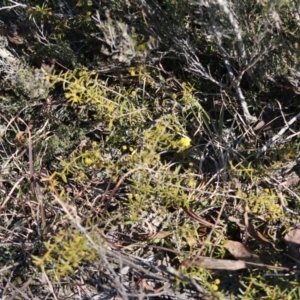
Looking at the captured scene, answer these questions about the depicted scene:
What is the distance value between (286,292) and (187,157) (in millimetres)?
611

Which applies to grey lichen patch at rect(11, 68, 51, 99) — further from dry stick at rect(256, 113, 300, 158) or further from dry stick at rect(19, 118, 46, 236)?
dry stick at rect(256, 113, 300, 158)

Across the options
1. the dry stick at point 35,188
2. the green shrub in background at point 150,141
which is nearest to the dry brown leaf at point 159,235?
the green shrub in background at point 150,141

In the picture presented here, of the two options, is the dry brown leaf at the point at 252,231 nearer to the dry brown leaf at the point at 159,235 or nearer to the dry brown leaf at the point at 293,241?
the dry brown leaf at the point at 293,241

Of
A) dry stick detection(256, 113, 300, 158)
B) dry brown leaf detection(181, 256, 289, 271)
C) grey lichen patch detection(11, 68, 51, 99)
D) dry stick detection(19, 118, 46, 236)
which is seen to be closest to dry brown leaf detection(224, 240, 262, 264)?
dry brown leaf detection(181, 256, 289, 271)

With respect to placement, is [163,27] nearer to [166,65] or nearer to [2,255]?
Answer: [166,65]

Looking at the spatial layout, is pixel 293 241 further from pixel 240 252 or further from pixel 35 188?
pixel 35 188

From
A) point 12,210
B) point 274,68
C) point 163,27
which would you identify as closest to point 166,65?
point 163,27

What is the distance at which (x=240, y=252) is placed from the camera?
204cm

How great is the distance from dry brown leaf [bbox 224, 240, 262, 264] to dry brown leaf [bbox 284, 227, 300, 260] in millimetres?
120

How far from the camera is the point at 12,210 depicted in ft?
7.44

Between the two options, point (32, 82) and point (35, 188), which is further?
point (35, 188)

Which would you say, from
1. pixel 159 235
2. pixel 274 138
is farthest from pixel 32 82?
pixel 274 138

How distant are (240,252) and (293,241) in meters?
0.19

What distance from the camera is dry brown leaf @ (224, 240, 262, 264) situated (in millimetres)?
2021
